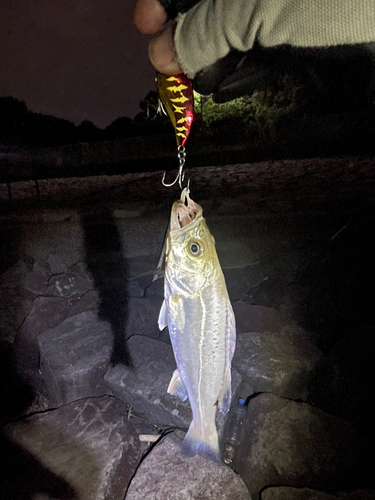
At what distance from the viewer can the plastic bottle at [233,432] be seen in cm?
363

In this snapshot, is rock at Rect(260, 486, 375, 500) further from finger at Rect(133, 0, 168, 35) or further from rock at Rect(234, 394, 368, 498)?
finger at Rect(133, 0, 168, 35)

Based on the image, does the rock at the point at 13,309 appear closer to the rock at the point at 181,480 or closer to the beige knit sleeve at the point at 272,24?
the rock at the point at 181,480

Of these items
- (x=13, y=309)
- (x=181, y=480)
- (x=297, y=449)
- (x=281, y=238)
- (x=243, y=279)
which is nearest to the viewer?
(x=181, y=480)

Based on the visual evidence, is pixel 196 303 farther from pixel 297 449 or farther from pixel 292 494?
pixel 297 449

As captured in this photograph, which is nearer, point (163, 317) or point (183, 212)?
point (183, 212)

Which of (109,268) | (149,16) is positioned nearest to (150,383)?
(109,268)

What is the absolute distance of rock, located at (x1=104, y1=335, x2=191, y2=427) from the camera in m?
3.60

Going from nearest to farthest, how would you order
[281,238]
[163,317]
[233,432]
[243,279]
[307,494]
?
[163,317] < [307,494] < [233,432] < [243,279] < [281,238]

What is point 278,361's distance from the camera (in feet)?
13.2

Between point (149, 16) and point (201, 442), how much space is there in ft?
8.66

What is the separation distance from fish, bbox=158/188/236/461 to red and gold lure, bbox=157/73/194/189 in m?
0.34

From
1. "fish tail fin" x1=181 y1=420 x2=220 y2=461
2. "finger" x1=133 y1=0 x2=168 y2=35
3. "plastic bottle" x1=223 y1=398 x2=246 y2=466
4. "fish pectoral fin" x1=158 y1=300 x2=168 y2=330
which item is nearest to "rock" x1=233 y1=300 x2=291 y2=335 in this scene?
"plastic bottle" x1=223 y1=398 x2=246 y2=466

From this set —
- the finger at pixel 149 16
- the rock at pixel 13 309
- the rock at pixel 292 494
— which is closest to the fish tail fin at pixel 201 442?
the rock at pixel 292 494

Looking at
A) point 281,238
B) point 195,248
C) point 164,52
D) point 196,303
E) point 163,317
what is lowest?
point 281,238
